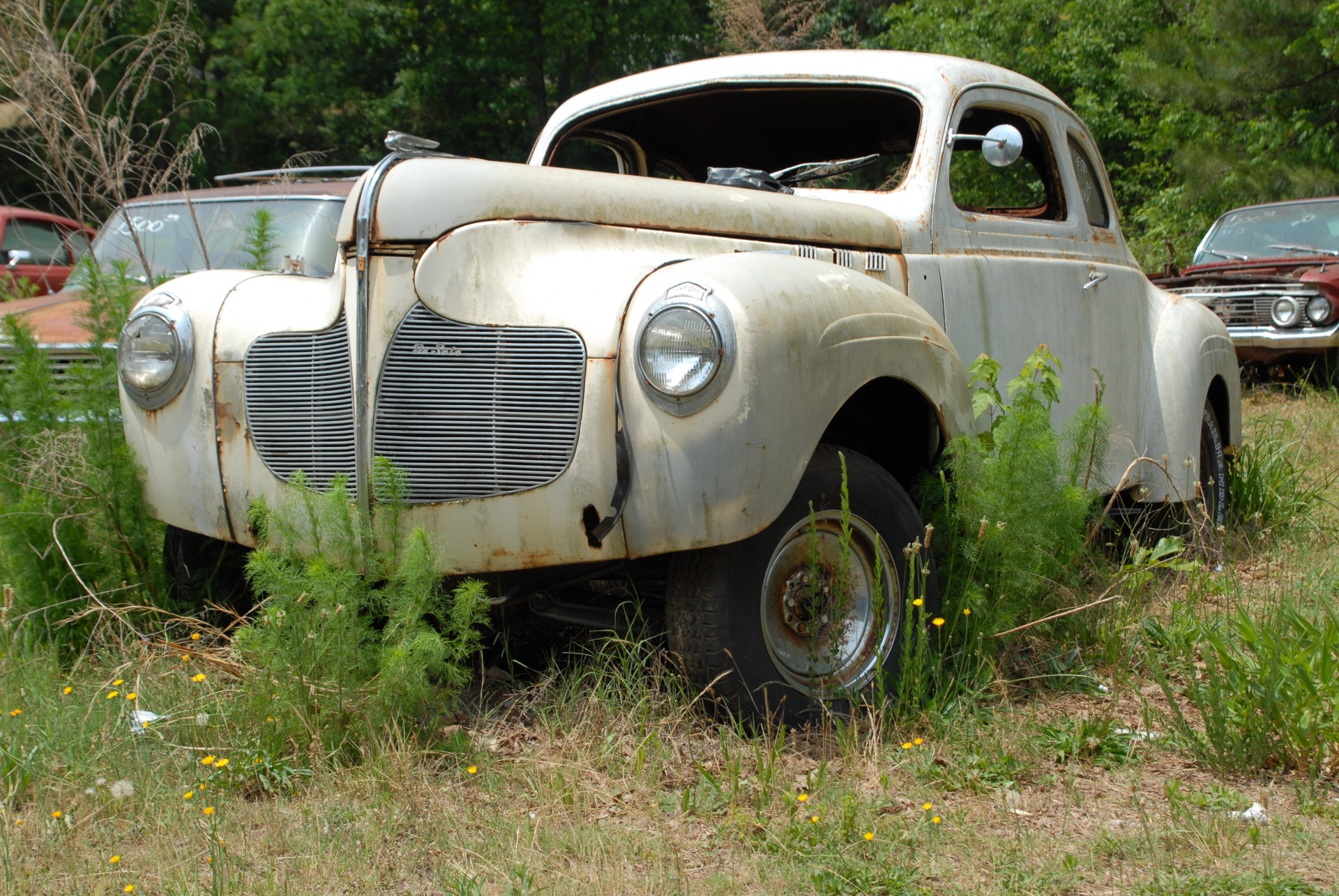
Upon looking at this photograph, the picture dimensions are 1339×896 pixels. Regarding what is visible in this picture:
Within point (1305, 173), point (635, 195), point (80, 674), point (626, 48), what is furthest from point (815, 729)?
point (626, 48)

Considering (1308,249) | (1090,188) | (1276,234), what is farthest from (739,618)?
(1276,234)

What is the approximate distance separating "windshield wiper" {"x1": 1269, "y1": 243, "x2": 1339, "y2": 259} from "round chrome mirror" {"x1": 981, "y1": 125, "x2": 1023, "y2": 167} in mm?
7411

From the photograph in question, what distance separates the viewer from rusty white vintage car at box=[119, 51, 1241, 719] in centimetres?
259

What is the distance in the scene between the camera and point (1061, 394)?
411 cm

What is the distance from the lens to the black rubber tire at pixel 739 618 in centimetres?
271

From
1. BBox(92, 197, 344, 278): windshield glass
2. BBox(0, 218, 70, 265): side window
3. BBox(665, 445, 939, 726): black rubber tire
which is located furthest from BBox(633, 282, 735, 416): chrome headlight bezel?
BBox(0, 218, 70, 265): side window

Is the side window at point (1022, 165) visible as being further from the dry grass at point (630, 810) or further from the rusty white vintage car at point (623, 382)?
the dry grass at point (630, 810)

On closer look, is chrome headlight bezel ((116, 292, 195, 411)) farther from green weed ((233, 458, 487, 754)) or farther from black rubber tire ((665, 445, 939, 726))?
black rubber tire ((665, 445, 939, 726))

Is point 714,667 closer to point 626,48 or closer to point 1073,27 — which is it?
point 1073,27

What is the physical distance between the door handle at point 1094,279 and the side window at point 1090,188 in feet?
0.83

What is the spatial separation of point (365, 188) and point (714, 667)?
1391 millimetres

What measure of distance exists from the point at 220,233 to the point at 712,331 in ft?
15.9

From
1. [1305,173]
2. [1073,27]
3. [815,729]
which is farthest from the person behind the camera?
[1073,27]

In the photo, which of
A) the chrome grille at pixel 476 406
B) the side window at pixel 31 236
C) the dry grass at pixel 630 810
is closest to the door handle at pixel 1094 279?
the dry grass at pixel 630 810
